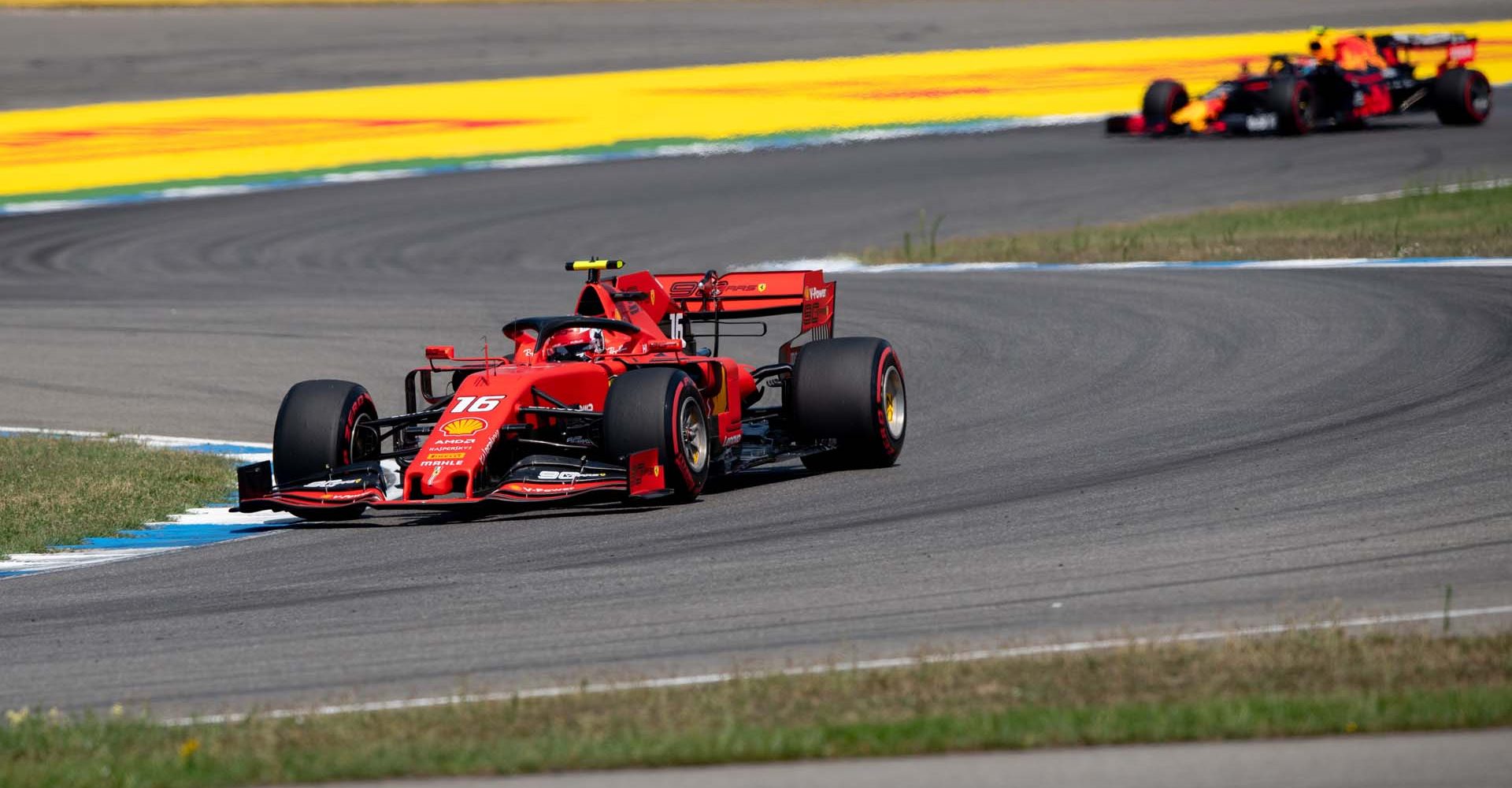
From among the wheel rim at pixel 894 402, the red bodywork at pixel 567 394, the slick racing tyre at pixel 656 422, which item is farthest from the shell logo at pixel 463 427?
the wheel rim at pixel 894 402

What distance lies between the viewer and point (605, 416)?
11156mm

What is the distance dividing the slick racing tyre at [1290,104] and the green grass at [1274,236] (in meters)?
5.43

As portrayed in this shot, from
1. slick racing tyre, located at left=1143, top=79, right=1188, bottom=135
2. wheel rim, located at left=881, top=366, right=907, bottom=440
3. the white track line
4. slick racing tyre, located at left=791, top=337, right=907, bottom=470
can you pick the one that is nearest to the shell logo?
slick racing tyre, located at left=791, top=337, right=907, bottom=470

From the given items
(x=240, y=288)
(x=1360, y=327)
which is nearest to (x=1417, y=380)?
(x=1360, y=327)

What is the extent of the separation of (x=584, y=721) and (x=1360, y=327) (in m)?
11.4

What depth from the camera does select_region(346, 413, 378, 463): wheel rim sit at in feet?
38.3

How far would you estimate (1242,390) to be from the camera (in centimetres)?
1433

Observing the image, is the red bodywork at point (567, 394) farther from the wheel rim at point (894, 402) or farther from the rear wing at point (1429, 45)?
the rear wing at point (1429, 45)

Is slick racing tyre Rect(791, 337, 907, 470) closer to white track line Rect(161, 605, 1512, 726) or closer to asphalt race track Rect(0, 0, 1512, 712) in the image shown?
asphalt race track Rect(0, 0, 1512, 712)

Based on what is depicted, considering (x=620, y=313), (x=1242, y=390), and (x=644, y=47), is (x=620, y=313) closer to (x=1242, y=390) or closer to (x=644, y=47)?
(x=1242, y=390)

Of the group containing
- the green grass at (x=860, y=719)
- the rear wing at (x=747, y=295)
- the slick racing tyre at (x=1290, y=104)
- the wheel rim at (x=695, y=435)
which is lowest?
the green grass at (x=860, y=719)

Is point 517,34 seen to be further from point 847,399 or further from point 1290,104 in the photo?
point 847,399

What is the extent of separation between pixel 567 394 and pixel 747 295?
1.95m

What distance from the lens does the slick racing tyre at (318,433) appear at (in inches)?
454
